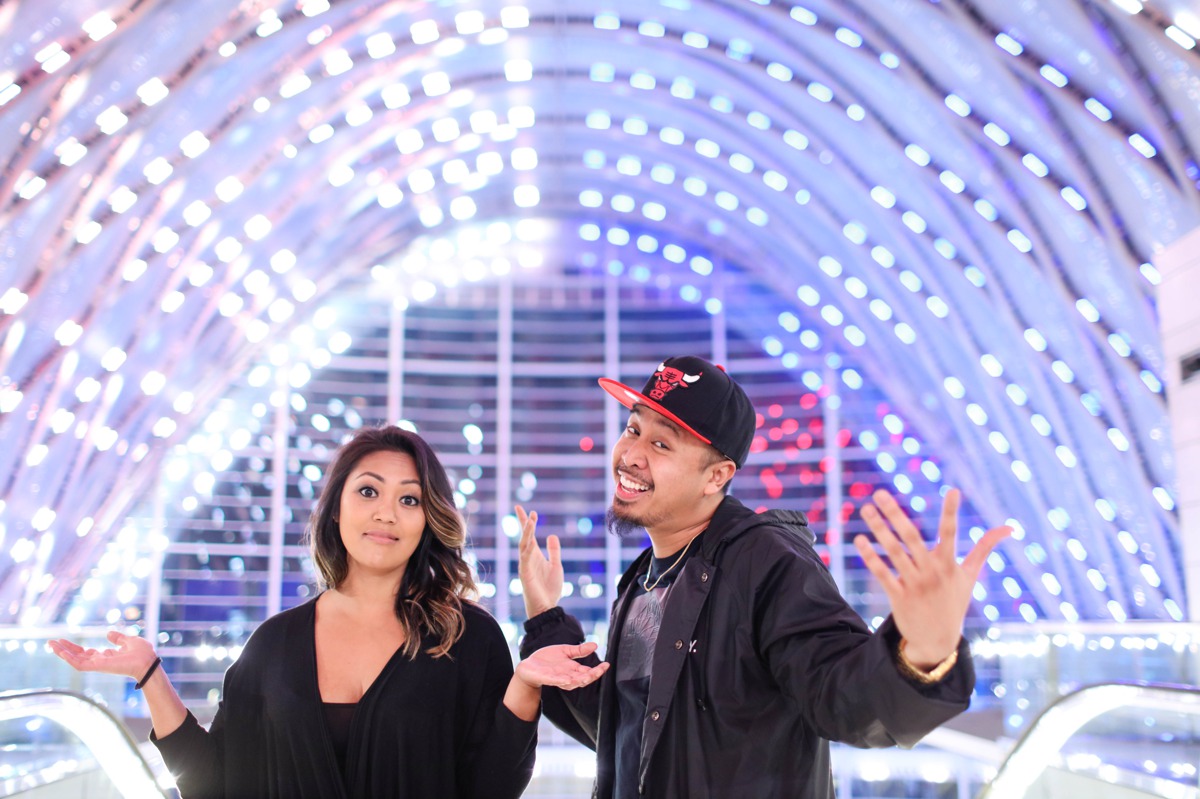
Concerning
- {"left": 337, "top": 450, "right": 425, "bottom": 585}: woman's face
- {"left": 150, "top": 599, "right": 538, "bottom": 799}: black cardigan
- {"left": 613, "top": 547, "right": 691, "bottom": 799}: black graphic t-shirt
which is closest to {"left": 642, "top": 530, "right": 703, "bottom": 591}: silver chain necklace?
{"left": 613, "top": 547, "right": 691, "bottom": 799}: black graphic t-shirt

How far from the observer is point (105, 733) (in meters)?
5.28

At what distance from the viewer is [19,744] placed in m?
6.01

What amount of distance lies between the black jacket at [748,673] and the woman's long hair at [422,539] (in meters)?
0.91

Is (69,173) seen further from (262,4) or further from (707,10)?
(707,10)

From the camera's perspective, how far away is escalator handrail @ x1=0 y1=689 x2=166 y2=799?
17.1 ft

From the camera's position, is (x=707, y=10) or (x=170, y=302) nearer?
(x=707, y=10)

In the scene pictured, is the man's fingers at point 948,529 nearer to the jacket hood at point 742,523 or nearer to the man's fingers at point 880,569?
the man's fingers at point 880,569

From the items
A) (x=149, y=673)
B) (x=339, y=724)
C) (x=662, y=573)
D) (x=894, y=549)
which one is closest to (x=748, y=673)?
(x=662, y=573)

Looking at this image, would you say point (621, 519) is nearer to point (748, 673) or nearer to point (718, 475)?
point (718, 475)

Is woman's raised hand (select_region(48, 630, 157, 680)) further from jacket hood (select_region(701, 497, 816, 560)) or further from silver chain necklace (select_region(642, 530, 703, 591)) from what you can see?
jacket hood (select_region(701, 497, 816, 560))

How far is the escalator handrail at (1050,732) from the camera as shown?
203 inches

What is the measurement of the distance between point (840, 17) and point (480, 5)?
810cm

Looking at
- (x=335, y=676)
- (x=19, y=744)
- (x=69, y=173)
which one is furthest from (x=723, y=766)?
(x=69, y=173)

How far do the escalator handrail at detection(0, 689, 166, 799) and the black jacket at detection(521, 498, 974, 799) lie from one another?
8.49 ft
